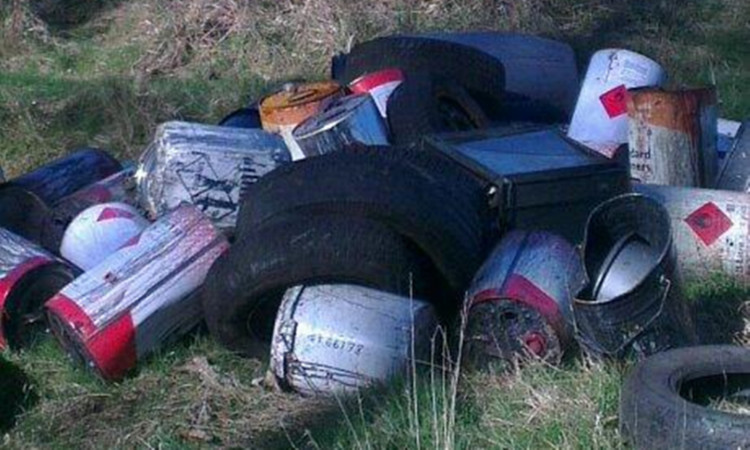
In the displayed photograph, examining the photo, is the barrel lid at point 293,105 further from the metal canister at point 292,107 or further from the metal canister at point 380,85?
the metal canister at point 380,85

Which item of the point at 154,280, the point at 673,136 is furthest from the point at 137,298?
the point at 673,136

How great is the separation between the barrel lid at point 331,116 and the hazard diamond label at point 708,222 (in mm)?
1453

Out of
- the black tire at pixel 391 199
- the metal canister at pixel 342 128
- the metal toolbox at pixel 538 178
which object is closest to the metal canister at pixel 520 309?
the black tire at pixel 391 199

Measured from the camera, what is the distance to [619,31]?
10.9 metres

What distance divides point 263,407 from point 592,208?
5.37 feet

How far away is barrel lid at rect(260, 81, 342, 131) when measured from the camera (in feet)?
23.3

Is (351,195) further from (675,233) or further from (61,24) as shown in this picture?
(61,24)

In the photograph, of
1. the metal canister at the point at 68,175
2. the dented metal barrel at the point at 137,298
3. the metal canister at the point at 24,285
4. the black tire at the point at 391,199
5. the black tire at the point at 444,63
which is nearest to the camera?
the black tire at the point at 391,199

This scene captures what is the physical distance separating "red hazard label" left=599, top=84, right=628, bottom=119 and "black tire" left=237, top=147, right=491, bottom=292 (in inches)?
69.3

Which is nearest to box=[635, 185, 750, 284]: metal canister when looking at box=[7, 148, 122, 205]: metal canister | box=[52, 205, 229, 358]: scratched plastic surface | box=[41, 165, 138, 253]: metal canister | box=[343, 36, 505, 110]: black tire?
box=[343, 36, 505, 110]: black tire

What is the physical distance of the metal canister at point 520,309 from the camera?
5.39 m

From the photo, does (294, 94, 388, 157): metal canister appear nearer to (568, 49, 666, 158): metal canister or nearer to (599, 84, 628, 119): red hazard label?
(568, 49, 666, 158): metal canister

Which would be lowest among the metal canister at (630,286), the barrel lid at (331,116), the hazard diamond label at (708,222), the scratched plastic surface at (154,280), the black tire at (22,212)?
the black tire at (22,212)

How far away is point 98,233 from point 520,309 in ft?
6.58
